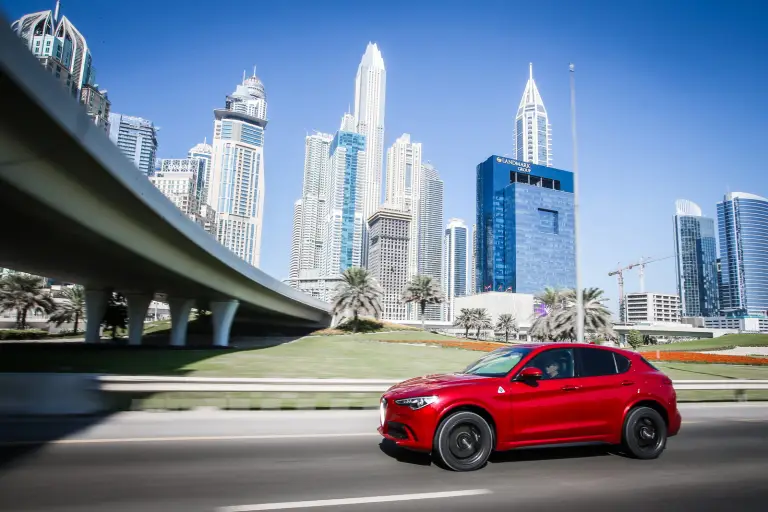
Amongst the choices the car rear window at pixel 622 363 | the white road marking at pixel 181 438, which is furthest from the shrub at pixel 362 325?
the car rear window at pixel 622 363

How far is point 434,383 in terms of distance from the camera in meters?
6.29

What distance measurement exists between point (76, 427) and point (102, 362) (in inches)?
620

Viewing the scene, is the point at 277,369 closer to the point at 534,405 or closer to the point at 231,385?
the point at 231,385

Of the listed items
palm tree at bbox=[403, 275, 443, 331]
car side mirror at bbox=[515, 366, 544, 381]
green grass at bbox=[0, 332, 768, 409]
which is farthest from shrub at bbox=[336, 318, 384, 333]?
car side mirror at bbox=[515, 366, 544, 381]

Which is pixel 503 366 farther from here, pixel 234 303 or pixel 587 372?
pixel 234 303

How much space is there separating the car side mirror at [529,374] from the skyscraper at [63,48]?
19.6m

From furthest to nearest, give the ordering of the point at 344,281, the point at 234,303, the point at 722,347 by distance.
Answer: the point at 344,281 < the point at 722,347 < the point at 234,303

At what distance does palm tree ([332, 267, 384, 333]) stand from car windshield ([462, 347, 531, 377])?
56902 millimetres

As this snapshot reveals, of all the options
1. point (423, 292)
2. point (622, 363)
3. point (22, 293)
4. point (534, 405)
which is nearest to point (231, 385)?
point (534, 405)

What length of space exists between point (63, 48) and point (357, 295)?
131ft

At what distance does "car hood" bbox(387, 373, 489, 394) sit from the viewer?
20.0 ft

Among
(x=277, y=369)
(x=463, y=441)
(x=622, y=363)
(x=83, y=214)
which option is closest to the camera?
(x=463, y=441)

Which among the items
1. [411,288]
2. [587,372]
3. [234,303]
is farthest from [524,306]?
[587,372]

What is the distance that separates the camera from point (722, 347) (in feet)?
159
